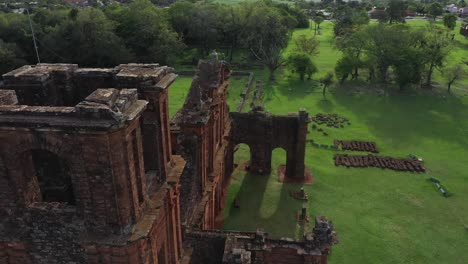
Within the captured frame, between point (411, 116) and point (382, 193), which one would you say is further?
point (411, 116)

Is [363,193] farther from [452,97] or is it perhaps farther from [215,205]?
[452,97]

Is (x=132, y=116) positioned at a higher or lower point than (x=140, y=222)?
higher

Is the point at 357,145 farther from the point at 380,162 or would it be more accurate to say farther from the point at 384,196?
the point at 384,196

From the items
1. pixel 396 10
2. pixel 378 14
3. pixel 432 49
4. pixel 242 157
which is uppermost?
pixel 396 10

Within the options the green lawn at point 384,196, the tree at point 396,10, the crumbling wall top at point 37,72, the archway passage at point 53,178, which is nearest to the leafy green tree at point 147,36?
the green lawn at point 384,196

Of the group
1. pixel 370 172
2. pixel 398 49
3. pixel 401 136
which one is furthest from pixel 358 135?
pixel 398 49

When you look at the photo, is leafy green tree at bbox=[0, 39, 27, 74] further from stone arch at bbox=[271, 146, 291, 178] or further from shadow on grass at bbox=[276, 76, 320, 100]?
stone arch at bbox=[271, 146, 291, 178]

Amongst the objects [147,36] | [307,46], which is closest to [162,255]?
[147,36]
